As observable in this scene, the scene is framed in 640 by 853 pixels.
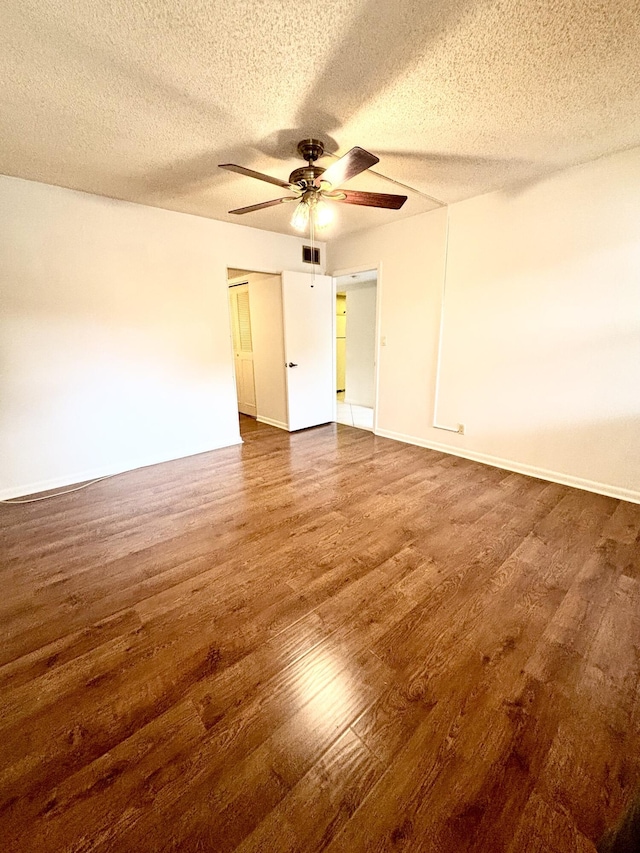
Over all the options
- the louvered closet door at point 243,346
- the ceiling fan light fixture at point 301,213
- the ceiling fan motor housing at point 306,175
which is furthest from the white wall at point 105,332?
the ceiling fan motor housing at point 306,175

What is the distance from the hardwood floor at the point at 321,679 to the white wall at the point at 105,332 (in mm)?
917

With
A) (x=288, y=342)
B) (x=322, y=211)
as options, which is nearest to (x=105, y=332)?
(x=288, y=342)

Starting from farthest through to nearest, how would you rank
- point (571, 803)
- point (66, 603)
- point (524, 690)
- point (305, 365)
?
point (305, 365), point (66, 603), point (524, 690), point (571, 803)

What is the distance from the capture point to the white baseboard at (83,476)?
2.88m

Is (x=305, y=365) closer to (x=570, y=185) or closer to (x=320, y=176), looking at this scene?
(x=320, y=176)

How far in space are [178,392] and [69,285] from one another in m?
1.30

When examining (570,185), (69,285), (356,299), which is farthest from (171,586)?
(356,299)

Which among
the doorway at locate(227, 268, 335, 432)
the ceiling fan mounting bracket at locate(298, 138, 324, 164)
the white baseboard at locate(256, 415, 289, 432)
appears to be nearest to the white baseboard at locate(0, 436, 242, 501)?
the white baseboard at locate(256, 415, 289, 432)

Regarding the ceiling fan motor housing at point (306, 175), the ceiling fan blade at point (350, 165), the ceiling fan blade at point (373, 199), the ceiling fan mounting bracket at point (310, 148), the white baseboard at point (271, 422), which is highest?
the ceiling fan mounting bracket at point (310, 148)

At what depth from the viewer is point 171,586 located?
71.7 inches

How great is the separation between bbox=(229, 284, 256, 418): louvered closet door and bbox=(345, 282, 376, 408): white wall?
2.06 meters

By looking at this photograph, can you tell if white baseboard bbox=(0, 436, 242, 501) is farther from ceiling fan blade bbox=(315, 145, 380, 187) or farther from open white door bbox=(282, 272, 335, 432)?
ceiling fan blade bbox=(315, 145, 380, 187)

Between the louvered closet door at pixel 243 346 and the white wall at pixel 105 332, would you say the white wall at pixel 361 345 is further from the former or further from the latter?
the white wall at pixel 105 332

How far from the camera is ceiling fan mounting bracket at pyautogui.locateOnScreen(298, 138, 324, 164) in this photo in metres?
2.12
